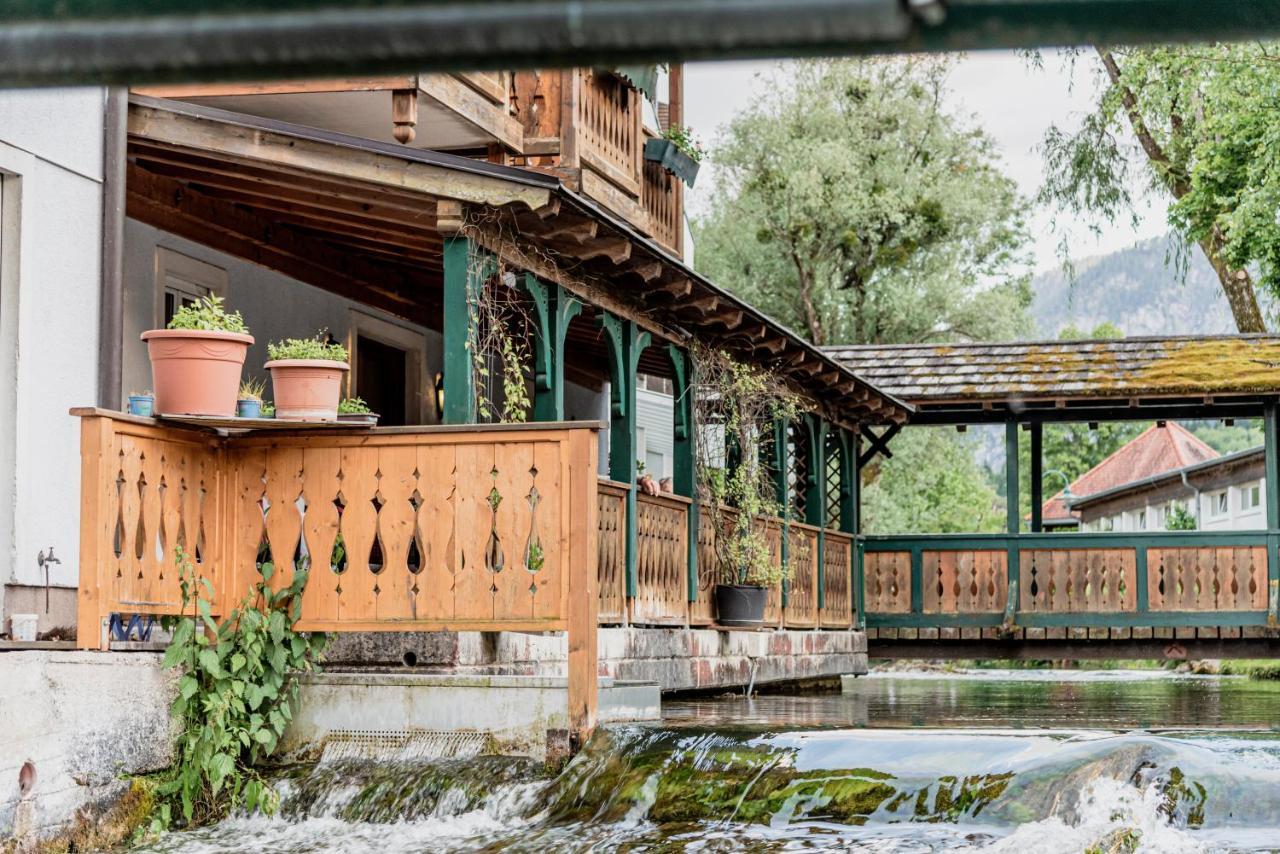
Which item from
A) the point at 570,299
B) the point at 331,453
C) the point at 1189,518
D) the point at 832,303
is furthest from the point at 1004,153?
the point at 331,453

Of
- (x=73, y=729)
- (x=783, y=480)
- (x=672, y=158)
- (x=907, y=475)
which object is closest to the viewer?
(x=73, y=729)

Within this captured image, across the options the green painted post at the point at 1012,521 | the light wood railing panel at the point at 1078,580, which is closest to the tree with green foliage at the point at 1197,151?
the green painted post at the point at 1012,521

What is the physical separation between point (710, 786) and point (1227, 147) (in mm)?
14312

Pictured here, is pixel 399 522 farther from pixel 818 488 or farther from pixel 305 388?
pixel 818 488

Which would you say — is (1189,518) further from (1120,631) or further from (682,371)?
(682,371)

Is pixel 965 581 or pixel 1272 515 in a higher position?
pixel 1272 515

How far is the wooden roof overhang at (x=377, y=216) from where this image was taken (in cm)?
982

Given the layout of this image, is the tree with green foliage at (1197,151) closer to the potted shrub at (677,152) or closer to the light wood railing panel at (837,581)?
the potted shrub at (677,152)

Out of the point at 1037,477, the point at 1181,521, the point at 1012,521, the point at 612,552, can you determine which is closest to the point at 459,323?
the point at 612,552

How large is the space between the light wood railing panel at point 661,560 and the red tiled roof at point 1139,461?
4929cm

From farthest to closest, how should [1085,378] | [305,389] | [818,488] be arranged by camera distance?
[1085,378]
[818,488]
[305,389]

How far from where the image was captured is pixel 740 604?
46.8 feet

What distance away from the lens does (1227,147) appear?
63.4ft

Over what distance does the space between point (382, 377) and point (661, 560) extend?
3.75 meters
